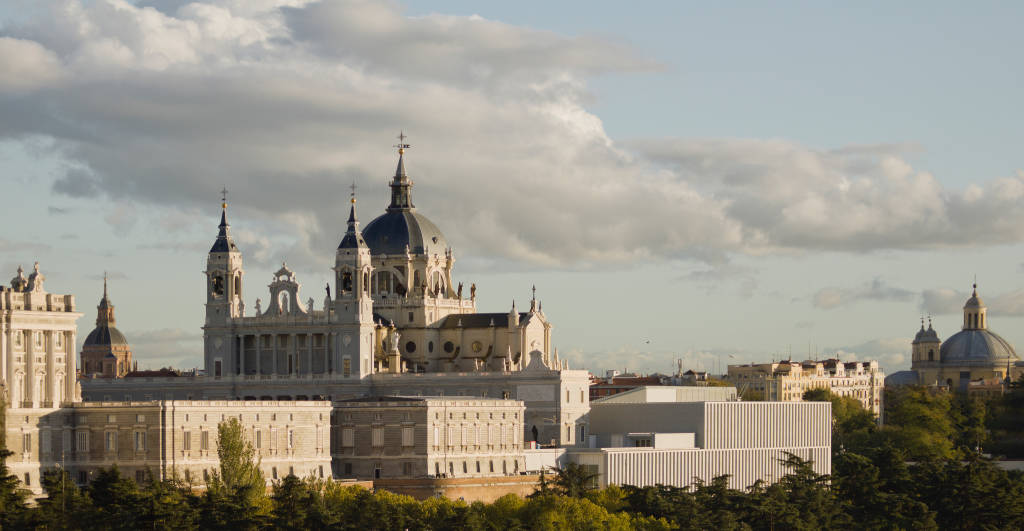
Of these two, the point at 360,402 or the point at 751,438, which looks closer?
the point at 360,402

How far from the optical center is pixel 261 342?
19862 centimetres

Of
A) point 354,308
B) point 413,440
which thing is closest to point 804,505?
point 413,440

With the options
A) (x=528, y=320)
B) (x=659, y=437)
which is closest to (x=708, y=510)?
(x=659, y=437)

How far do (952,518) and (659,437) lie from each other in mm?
29974

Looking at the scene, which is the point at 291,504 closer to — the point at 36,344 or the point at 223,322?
the point at 36,344

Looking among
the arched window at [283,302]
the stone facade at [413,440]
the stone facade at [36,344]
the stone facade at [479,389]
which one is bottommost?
the stone facade at [413,440]

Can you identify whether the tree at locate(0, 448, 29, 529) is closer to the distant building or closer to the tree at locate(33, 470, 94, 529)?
the tree at locate(33, 470, 94, 529)

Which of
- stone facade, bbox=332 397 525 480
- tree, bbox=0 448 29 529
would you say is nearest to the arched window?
stone facade, bbox=332 397 525 480

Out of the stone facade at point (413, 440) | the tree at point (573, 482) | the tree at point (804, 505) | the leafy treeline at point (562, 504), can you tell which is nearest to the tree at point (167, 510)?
the leafy treeline at point (562, 504)

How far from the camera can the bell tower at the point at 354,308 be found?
636ft

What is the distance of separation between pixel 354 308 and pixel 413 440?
3641 centimetres

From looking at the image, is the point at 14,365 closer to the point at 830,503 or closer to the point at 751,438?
the point at 830,503

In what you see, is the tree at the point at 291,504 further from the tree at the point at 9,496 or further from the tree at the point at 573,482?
the tree at the point at 573,482

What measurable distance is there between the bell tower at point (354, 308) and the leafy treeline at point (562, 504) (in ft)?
107
